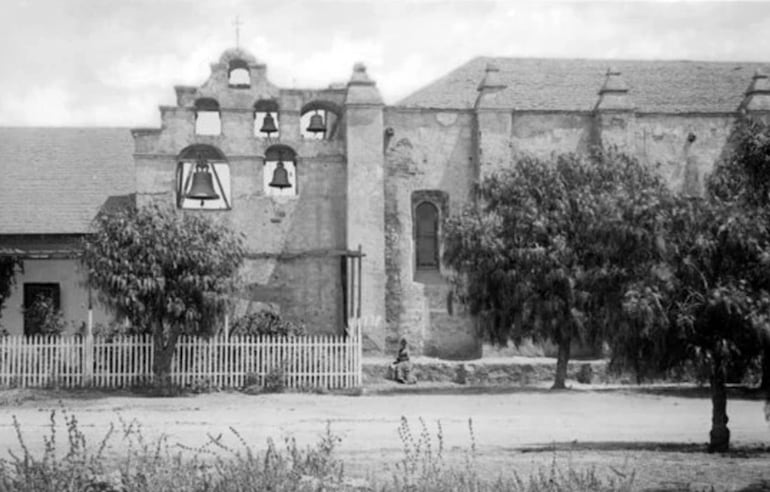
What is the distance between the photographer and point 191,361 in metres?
25.3

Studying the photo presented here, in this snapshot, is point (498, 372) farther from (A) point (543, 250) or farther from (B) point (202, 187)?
(B) point (202, 187)

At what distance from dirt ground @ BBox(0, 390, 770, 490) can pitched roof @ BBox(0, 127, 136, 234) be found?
9320 mm

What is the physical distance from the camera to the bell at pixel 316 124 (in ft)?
105

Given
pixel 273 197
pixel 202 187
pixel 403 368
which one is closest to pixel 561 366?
pixel 403 368

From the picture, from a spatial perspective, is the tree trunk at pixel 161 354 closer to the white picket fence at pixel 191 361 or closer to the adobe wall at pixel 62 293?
the white picket fence at pixel 191 361

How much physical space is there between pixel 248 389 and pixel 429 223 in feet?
31.5

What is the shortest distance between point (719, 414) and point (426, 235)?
1859cm

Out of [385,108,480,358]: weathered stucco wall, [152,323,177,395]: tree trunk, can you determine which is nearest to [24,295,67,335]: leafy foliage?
[152,323,177,395]: tree trunk

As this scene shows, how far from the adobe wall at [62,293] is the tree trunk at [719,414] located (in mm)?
20616

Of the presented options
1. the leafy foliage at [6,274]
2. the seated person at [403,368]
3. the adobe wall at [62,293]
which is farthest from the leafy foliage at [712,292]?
the leafy foliage at [6,274]

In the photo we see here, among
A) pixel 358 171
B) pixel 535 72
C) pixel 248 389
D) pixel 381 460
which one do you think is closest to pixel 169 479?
pixel 381 460

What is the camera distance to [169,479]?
9.34 metres

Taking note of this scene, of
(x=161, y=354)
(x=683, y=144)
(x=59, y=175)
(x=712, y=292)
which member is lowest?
(x=161, y=354)

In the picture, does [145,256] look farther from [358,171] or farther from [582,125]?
[582,125]
